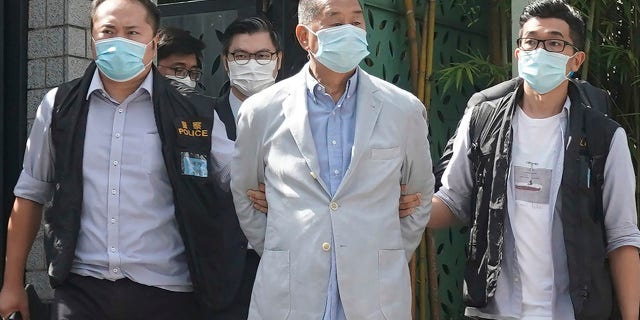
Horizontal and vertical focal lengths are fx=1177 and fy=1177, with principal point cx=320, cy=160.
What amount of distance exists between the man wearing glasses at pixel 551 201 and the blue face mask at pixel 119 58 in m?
1.25

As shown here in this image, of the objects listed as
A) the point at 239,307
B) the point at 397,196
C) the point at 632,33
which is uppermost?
the point at 632,33

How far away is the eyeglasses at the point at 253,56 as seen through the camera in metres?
5.31

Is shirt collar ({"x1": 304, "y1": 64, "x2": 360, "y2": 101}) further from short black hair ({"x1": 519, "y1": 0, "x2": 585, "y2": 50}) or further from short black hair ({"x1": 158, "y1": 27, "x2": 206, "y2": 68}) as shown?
short black hair ({"x1": 158, "y1": 27, "x2": 206, "y2": 68})

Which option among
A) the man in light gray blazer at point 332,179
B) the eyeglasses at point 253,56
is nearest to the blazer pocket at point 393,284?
the man in light gray blazer at point 332,179

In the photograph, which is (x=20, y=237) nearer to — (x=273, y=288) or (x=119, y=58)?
(x=119, y=58)

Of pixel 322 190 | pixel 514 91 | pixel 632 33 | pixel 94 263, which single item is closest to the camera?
pixel 322 190

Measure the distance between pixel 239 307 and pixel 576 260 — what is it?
1350 mm

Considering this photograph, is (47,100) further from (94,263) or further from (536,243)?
(536,243)

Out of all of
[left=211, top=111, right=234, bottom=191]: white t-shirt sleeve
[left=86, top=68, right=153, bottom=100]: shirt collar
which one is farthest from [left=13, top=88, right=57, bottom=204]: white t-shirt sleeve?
[left=211, top=111, right=234, bottom=191]: white t-shirt sleeve

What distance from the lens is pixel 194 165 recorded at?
14.0ft

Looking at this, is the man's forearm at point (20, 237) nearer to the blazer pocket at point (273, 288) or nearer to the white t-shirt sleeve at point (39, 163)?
the white t-shirt sleeve at point (39, 163)

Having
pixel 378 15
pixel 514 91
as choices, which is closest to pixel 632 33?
pixel 378 15

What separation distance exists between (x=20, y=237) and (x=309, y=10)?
1334mm

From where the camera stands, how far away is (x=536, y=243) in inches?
166
